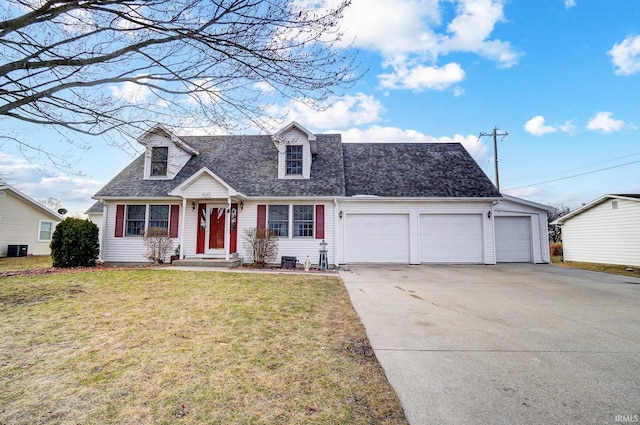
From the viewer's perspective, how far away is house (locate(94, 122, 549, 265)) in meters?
13.1

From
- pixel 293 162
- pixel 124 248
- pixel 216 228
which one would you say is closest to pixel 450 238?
pixel 293 162

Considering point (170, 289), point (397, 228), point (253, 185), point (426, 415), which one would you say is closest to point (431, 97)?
point (397, 228)

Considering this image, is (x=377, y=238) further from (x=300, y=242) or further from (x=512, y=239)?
(x=512, y=239)

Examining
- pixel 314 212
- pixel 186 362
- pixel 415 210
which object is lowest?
pixel 186 362

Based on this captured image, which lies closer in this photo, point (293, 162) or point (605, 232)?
point (293, 162)

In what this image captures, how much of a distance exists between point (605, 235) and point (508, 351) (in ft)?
60.7

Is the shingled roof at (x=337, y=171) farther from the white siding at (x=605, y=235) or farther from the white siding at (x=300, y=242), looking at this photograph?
the white siding at (x=605, y=235)

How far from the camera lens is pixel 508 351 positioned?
3793 mm

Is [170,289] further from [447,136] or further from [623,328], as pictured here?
[447,136]

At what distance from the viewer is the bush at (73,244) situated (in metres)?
11.7

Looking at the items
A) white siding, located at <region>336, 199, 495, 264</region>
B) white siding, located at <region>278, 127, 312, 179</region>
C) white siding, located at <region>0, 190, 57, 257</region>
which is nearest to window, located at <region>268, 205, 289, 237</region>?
white siding, located at <region>278, 127, 312, 179</region>

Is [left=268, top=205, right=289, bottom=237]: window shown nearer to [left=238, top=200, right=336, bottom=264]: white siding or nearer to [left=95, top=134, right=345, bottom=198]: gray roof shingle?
[left=238, top=200, right=336, bottom=264]: white siding

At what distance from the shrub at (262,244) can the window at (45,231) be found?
1789cm

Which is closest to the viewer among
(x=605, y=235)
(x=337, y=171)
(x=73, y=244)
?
(x=73, y=244)
